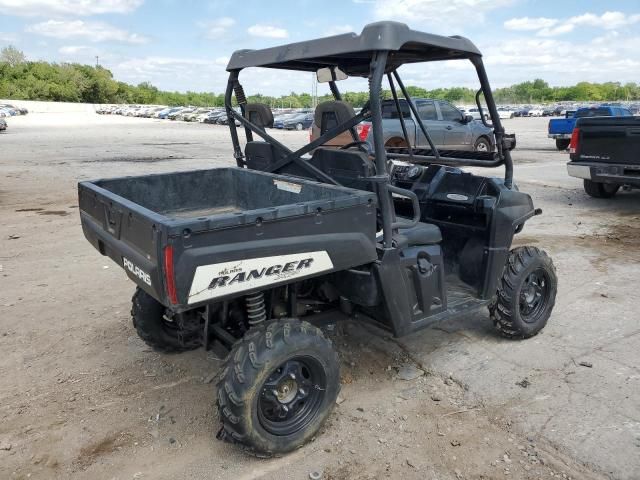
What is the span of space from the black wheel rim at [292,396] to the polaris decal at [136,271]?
2.54ft

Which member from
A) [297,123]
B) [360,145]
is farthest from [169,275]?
[297,123]

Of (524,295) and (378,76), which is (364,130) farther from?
(378,76)

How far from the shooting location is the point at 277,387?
2.89 metres

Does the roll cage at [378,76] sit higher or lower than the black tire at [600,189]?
higher

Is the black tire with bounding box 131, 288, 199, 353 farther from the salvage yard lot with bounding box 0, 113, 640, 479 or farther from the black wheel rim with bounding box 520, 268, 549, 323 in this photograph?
the black wheel rim with bounding box 520, 268, 549, 323

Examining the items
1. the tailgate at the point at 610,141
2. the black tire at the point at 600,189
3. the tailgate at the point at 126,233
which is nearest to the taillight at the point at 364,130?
the tailgate at the point at 126,233

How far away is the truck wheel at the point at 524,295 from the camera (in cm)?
400

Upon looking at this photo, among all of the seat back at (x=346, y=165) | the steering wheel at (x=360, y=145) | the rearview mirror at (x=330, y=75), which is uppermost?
the rearview mirror at (x=330, y=75)

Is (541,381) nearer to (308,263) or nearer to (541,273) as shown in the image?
(541,273)

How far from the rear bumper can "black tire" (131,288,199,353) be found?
24.5ft

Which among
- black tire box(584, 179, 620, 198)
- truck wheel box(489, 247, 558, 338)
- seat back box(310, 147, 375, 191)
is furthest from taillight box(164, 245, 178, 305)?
black tire box(584, 179, 620, 198)

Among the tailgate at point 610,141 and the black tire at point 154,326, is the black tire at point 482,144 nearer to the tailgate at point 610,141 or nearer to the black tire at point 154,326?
the tailgate at point 610,141

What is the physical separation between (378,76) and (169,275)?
1506 millimetres

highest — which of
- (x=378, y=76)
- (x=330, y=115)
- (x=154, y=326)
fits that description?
(x=378, y=76)
